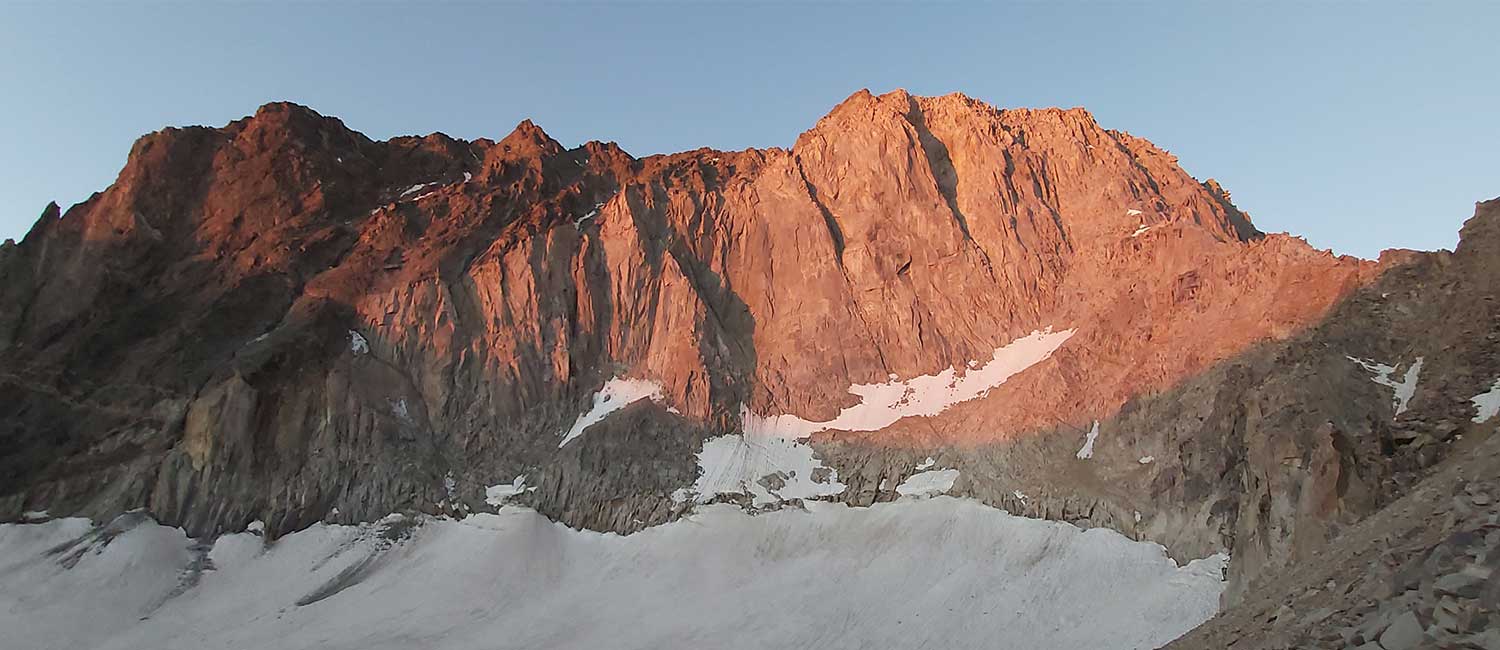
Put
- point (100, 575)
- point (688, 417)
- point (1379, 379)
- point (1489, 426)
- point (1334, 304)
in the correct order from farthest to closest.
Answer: point (688, 417), point (100, 575), point (1334, 304), point (1379, 379), point (1489, 426)

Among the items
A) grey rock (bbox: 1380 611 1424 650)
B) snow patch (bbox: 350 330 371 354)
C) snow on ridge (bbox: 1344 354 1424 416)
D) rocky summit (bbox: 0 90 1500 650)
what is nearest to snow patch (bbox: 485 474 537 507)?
rocky summit (bbox: 0 90 1500 650)

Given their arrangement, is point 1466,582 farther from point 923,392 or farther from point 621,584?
point 923,392

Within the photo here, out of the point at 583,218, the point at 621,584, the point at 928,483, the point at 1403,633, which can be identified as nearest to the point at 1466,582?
the point at 1403,633

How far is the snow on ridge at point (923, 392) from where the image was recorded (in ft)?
144

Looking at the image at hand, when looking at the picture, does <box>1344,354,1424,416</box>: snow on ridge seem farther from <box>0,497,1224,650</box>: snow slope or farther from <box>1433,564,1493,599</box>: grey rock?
<box>1433,564,1493,599</box>: grey rock

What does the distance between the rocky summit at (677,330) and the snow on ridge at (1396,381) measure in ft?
0.86

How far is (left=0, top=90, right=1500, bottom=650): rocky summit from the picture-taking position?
116 feet

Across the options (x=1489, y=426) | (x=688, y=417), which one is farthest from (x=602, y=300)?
(x=1489, y=426)

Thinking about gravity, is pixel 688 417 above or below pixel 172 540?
above

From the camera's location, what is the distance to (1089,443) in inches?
1444

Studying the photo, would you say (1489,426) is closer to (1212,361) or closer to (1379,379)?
(1379,379)

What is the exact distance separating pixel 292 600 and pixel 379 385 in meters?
12.4

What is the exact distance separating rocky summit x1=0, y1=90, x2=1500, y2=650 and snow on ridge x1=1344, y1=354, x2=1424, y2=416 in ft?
0.86

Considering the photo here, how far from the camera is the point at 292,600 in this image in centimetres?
3681
